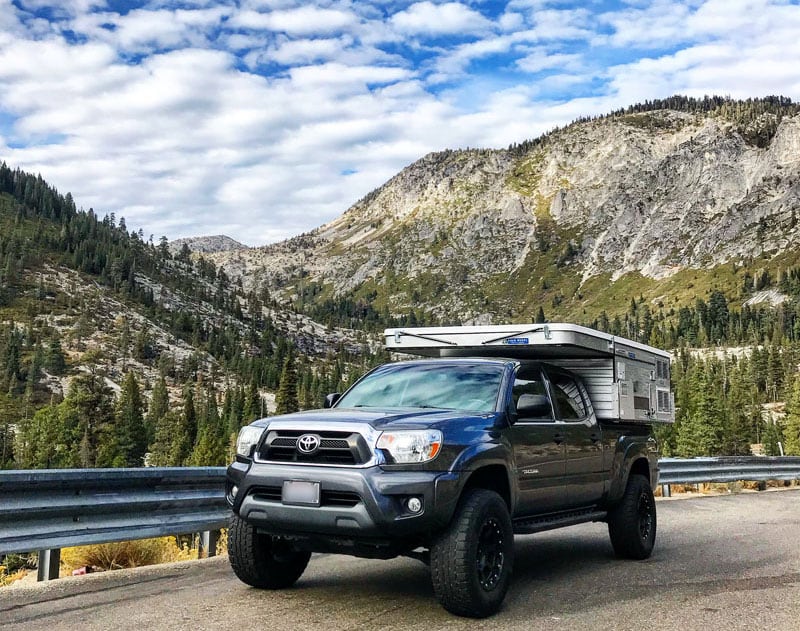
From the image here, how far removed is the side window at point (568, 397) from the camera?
784 cm

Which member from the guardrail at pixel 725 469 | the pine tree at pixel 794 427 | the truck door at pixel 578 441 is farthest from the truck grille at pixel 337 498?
Answer: the pine tree at pixel 794 427

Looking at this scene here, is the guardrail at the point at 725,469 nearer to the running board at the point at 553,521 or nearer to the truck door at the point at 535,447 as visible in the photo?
the running board at the point at 553,521

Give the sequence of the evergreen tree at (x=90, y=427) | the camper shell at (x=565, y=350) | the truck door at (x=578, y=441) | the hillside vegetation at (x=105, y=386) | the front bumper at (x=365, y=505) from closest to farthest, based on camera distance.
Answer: the front bumper at (x=365, y=505), the truck door at (x=578, y=441), the camper shell at (x=565, y=350), the evergreen tree at (x=90, y=427), the hillside vegetation at (x=105, y=386)

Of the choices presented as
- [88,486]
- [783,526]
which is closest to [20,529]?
[88,486]

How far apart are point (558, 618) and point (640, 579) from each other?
203cm

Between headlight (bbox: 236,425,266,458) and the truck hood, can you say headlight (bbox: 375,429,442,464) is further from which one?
headlight (bbox: 236,425,266,458)

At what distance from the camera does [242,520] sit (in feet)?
20.3

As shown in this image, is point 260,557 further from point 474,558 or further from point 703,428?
point 703,428

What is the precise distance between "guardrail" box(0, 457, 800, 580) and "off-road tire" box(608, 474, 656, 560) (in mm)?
4470

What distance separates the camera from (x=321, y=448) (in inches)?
224

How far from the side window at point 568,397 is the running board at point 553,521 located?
95 centimetres

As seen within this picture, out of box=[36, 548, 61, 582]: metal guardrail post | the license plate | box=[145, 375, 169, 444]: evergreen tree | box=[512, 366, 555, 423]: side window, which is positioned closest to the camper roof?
box=[512, 366, 555, 423]: side window

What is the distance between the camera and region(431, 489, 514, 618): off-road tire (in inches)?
215

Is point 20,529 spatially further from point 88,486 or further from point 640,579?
point 640,579
